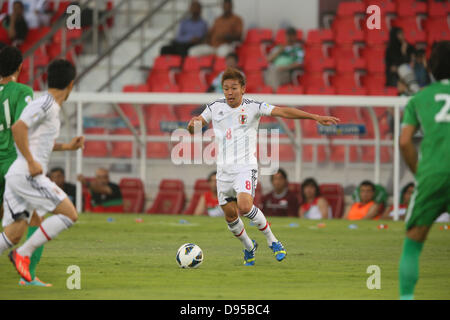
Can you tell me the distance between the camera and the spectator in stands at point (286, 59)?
19844 millimetres

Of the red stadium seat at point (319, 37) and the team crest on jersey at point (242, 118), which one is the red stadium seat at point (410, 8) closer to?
the red stadium seat at point (319, 37)

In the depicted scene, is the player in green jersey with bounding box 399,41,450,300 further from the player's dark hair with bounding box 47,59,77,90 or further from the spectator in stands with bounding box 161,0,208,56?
the spectator in stands with bounding box 161,0,208,56

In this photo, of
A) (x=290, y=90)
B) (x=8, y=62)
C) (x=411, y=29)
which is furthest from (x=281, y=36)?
(x=8, y=62)

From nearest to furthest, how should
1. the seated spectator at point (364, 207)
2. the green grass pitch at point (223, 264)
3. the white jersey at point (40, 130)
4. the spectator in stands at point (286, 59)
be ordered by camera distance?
1. the white jersey at point (40, 130)
2. the green grass pitch at point (223, 264)
3. the seated spectator at point (364, 207)
4. the spectator in stands at point (286, 59)

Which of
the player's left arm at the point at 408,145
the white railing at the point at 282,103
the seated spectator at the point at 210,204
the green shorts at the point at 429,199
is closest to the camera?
the green shorts at the point at 429,199

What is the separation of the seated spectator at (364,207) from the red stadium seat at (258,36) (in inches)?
235

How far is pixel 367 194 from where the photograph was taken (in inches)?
637

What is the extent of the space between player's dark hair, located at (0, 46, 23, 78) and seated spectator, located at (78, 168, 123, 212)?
31.0ft

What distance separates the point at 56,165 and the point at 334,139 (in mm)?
6150

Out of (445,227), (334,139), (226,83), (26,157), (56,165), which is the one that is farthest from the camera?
(56,165)

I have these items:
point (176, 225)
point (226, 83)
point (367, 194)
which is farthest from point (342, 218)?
point (226, 83)

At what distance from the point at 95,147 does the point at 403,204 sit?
6441 millimetres

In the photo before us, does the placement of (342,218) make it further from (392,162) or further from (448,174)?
(448,174)

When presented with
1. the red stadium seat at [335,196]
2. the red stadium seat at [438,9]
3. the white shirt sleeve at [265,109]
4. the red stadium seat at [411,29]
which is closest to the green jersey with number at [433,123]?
the white shirt sleeve at [265,109]
